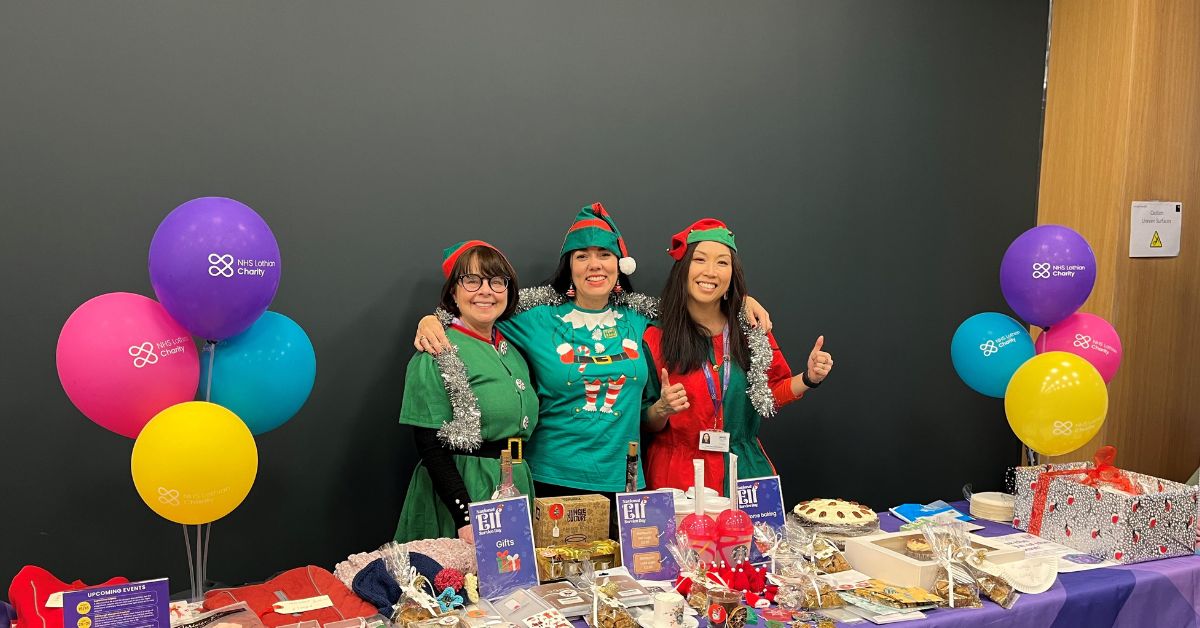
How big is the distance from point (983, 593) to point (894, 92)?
2388 mm

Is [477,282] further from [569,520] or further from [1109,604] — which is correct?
[1109,604]

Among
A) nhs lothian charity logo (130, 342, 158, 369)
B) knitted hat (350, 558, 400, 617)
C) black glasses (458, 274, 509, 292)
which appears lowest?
knitted hat (350, 558, 400, 617)

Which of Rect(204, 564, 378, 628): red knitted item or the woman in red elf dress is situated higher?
the woman in red elf dress

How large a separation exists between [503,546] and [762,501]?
2.52ft

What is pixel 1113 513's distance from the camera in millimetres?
2480

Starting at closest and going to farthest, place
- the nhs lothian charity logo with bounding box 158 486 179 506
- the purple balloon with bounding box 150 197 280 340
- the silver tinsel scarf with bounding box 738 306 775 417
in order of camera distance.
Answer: the nhs lothian charity logo with bounding box 158 486 179 506
the purple balloon with bounding box 150 197 280 340
the silver tinsel scarf with bounding box 738 306 775 417

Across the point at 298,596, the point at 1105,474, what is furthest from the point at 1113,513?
the point at 298,596

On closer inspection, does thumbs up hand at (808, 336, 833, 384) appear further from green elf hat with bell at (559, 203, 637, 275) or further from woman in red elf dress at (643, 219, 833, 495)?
green elf hat with bell at (559, 203, 637, 275)

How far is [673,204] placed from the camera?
3486 millimetres

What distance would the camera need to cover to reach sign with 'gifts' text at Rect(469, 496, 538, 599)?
2.04 m

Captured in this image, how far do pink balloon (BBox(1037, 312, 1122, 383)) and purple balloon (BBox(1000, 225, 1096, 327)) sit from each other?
5cm

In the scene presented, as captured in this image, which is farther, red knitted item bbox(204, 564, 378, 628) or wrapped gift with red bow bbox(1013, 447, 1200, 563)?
wrapped gift with red bow bbox(1013, 447, 1200, 563)

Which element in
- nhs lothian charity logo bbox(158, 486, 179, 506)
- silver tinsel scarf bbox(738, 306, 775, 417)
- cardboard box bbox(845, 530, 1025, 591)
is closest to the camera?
nhs lothian charity logo bbox(158, 486, 179, 506)


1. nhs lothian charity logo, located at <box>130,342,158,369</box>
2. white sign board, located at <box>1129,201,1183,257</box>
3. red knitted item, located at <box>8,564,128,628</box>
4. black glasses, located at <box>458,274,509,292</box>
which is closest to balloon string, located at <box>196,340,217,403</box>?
nhs lothian charity logo, located at <box>130,342,158,369</box>
